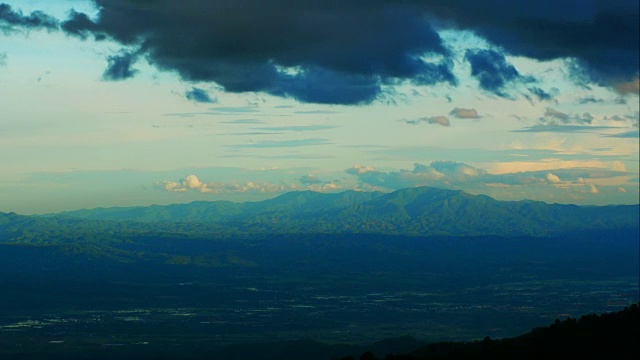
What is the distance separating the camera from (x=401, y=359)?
157250 mm

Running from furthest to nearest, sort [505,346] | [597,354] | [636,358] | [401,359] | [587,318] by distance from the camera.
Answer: [587,318] → [505,346] → [401,359] → [597,354] → [636,358]

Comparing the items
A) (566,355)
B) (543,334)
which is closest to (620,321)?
(543,334)

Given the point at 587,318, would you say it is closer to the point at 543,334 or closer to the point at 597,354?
the point at 543,334

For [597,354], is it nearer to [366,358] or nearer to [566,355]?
[566,355]

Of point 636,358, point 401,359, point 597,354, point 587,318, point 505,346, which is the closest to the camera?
point 636,358

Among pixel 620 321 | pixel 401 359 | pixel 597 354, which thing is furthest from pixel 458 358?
pixel 620 321

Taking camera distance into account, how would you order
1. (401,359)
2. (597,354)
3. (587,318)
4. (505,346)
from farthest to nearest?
(587,318) < (505,346) < (401,359) < (597,354)

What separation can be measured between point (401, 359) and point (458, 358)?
1044 centimetres

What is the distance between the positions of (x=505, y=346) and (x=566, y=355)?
80.6 ft

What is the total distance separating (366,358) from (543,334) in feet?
140

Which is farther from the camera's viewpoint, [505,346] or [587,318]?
[587,318]

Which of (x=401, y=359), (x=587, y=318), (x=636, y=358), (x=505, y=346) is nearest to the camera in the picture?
(x=636, y=358)

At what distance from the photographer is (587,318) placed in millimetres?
190125

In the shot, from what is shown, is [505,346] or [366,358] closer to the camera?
[366,358]
